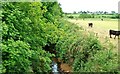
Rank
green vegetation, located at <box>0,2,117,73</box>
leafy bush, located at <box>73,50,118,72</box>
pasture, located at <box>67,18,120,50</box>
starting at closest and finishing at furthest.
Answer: green vegetation, located at <box>0,2,117,73</box> < leafy bush, located at <box>73,50,118,72</box> < pasture, located at <box>67,18,120,50</box>

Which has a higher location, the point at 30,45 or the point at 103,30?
the point at 30,45

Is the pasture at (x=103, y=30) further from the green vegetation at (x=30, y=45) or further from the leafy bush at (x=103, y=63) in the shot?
the leafy bush at (x=103, y=63)

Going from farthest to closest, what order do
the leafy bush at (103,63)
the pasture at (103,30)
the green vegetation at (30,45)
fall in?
the pasture at (103,30) → the leafy bush at (103,63) → the green vegetation at (30,45)

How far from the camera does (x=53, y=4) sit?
33.5m

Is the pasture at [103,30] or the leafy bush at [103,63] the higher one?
the leafy bush at [103,63]

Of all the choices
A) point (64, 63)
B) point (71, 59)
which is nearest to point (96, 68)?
point (71, 59)

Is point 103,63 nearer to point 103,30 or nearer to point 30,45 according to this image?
point 30,45

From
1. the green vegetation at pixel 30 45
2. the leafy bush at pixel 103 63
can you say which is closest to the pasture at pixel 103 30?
the green vegetation at pixel 30 45

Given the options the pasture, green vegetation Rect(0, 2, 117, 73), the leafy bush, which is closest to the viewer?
green vegetation Rect(0, 2, 117, 73)

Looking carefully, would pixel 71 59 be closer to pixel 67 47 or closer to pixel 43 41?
pixel 67 47

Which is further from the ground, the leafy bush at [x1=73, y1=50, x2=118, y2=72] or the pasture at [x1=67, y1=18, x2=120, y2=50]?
the leafy bush at [x1=73, y1=50, x2=118, y2=72]

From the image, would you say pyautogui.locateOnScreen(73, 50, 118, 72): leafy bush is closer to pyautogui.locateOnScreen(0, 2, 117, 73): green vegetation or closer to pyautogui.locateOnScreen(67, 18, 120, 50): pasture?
pyautogui.locateOnScreen(0, 2, 117, 73): green vegetation

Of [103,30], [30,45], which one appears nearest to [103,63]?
[30,45]

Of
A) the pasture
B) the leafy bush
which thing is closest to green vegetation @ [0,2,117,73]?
the leafy bush
